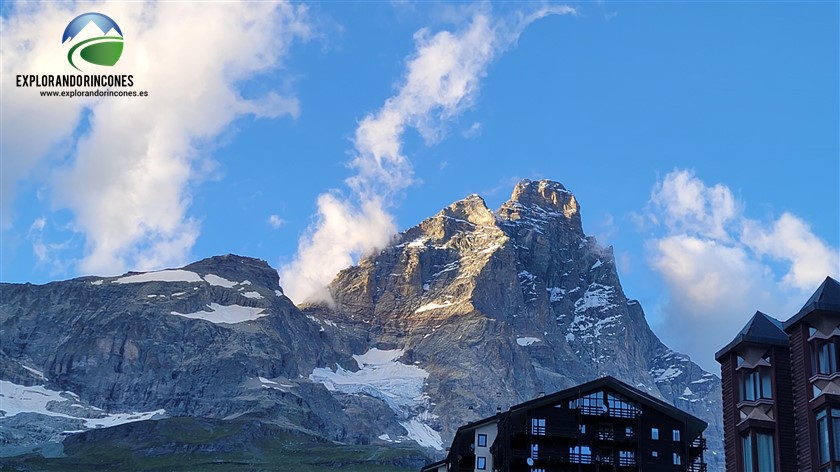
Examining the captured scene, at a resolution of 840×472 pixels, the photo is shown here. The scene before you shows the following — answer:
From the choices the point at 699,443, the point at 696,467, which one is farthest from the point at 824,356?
the point at 696,467

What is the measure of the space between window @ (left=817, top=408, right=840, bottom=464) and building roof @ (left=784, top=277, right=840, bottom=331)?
3.55 metres

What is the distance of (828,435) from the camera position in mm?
43844

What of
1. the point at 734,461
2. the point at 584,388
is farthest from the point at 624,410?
the point at 734,461

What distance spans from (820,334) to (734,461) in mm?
6478

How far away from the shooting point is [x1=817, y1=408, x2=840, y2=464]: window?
4328cm

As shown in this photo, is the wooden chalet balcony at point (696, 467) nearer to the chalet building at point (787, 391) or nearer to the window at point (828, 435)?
the chalet building at point (787, 391)

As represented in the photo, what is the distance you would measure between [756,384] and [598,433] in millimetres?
60170

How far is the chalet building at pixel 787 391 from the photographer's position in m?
44.1

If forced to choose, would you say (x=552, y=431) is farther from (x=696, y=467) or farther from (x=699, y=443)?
(x=696, y=467)

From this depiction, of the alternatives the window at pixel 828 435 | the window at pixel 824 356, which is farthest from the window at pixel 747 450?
the window at pixel 824 356

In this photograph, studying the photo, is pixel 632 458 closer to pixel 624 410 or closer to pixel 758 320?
pixel 624 410

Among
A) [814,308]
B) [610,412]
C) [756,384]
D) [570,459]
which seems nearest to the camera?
[814,308]

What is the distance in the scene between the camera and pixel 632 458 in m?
106

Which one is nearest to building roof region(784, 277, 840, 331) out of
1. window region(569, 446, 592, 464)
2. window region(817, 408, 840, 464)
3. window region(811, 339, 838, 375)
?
window region(811, 339, 838, 375)
